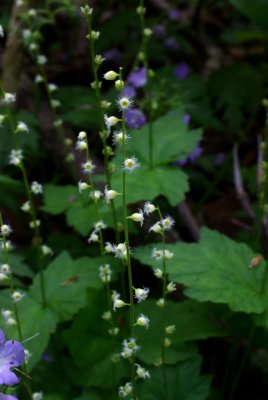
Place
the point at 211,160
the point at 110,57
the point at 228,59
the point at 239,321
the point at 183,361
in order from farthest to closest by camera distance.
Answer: the point at 228,59 < the point at 110,57 < the point at 211,160 < the point at 239,321 < the point at 183,361

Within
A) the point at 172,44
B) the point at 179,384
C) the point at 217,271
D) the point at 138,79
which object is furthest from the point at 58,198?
the point at 172,44

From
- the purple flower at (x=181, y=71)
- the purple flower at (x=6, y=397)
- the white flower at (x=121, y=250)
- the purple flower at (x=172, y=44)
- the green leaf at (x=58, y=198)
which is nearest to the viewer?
the purple flower at (x=6, y=397)

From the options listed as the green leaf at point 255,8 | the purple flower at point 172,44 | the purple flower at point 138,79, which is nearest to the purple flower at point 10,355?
the purple flower at point 138,79

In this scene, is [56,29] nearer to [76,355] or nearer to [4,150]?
[4,150]

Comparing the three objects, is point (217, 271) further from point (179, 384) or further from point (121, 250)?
point (121, 250)

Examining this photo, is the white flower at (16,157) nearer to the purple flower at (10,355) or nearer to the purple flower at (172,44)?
the purple flower at (10,355)

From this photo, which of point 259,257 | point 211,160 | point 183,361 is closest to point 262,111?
point 211,160
